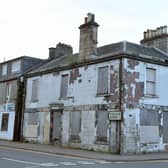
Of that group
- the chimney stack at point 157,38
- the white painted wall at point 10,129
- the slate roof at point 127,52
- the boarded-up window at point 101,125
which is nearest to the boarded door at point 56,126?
the slate roof at point 127,52

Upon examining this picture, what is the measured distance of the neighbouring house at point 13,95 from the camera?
3138 cm

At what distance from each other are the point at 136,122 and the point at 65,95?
6740 millimetres

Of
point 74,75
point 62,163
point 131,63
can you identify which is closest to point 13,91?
point 74,75

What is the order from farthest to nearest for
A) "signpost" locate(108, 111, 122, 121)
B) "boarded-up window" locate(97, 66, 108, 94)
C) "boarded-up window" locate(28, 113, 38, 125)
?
1. "boarded-up window" locate(28, 113, 38, 125)
2. "boarded-up window" locate(97, 66, 108, 94)
3. "signpost" locate(108, 111, 122, 121)

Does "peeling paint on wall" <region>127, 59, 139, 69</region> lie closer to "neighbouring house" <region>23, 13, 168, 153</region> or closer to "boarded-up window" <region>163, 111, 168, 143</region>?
"neighbouring house" <region>23, 13, 168, 153</region>

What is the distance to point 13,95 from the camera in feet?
106

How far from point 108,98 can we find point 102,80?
1.52 m

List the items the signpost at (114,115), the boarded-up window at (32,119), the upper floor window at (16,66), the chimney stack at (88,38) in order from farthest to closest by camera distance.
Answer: the upper floor window at (16,66) < the boarded-up window at (32,119) < the chimney stack at (88,38) < the signpost at (114,115)

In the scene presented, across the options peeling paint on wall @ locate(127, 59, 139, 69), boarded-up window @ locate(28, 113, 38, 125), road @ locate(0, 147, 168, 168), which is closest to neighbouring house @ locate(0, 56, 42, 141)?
boarded-up window @ locate(28, 113, 38, 125)

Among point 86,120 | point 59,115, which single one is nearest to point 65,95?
point 59,115

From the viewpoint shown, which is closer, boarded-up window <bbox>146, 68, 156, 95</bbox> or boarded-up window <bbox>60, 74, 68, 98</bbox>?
boarded-up window <bbox>146, 68, 156, 95</bbox>

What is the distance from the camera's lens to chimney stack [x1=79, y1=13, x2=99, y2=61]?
964 inches

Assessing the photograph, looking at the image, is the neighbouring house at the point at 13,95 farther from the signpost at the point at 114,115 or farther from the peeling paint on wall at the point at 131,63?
the peeling paint on wall at the point at 131,63

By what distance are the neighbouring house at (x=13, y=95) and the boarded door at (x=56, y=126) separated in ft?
17.3
